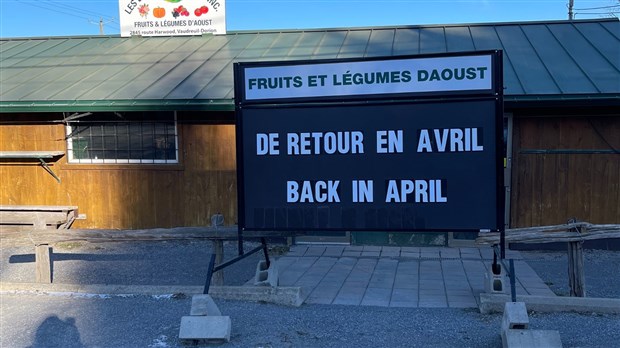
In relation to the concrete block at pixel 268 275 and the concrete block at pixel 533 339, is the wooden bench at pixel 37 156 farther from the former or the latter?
the concrete block at pixel 533 339

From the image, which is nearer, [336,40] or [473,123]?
[473,123]

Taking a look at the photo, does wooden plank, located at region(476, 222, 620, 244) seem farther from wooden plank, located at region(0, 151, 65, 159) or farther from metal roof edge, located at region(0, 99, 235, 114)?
wooden plank, located at region(0, 151, 65, 159)

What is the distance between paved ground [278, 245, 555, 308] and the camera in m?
6.31

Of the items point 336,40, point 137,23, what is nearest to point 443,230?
point 336,40

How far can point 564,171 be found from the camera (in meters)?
8.89


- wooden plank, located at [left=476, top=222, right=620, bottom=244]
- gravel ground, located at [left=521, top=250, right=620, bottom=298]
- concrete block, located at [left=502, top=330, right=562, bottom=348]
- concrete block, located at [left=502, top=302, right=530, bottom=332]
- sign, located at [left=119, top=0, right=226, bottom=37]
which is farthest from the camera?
sign, located at [left=119, top=0, right=226, bottom=37]

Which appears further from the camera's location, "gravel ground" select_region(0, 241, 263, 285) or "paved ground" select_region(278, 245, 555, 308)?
"gravel ground" select_region(0, 241, 263, 285)

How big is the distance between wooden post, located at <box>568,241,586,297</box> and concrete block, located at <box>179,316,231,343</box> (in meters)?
3.69

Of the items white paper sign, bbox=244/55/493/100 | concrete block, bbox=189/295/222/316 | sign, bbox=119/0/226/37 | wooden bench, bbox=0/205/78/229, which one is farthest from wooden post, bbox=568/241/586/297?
sign, bbox=119/0/226/37

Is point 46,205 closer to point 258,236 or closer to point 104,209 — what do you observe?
point 104,209

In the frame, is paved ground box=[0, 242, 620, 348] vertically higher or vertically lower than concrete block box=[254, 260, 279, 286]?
lower

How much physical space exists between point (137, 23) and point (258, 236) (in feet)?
27.9

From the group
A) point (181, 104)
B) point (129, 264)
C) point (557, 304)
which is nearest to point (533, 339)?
point (557, 304)

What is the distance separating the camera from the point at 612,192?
28.9ft
